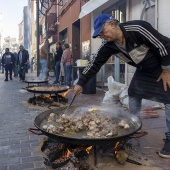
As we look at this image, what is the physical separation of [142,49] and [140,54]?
8 centimetres

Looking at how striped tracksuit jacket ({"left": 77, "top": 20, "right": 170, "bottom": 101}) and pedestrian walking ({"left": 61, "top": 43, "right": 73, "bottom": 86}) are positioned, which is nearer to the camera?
striped tracksuit jacket ({"left": 77, "top": 20, "right": 170, "bottom": 101})

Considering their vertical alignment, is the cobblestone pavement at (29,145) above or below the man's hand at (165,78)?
below

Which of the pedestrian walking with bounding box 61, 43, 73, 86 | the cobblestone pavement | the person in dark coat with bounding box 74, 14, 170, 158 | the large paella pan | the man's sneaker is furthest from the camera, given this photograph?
the pedestrian walking with bounding box 61, 43, 73, 86

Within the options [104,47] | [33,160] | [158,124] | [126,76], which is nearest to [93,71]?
[104,47]

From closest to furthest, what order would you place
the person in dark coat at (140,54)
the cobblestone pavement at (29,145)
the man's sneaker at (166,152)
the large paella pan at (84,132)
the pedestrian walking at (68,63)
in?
1. the large paella pan at (84,132)
2. the person in dark coat at (140,54)
3. the cobblestone pavement at (29,145)
4. the man's sneaker at (166,152)
5. the pedestrian walking at (68,63)

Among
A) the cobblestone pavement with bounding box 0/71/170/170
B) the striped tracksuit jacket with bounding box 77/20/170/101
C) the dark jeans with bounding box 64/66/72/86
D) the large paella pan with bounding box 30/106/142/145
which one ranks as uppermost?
the striped tracksuit jacket with bounding box 77/20/170/101

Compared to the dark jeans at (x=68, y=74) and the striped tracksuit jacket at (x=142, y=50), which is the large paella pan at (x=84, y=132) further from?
the dark jeans at (x=68, y=74)

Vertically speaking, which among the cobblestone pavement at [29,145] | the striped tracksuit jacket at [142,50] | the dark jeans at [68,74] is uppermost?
the striped tracksuit jacket at [142,50]

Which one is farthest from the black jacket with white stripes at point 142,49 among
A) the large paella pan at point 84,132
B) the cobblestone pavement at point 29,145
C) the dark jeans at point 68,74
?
the dark jeans at point 68,74

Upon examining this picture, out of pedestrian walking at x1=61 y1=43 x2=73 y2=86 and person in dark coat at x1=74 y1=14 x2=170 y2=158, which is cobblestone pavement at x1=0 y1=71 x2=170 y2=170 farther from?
pedestrian walking at x1=61 y1=43 x2=73 y2=86

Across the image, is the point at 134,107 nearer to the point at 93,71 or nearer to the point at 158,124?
the point at 93,71

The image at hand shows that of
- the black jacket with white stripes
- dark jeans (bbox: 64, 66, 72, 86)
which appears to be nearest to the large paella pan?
the black jacket with white stripes

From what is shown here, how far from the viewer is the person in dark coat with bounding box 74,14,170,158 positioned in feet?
9.95

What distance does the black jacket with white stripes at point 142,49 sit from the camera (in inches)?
119
